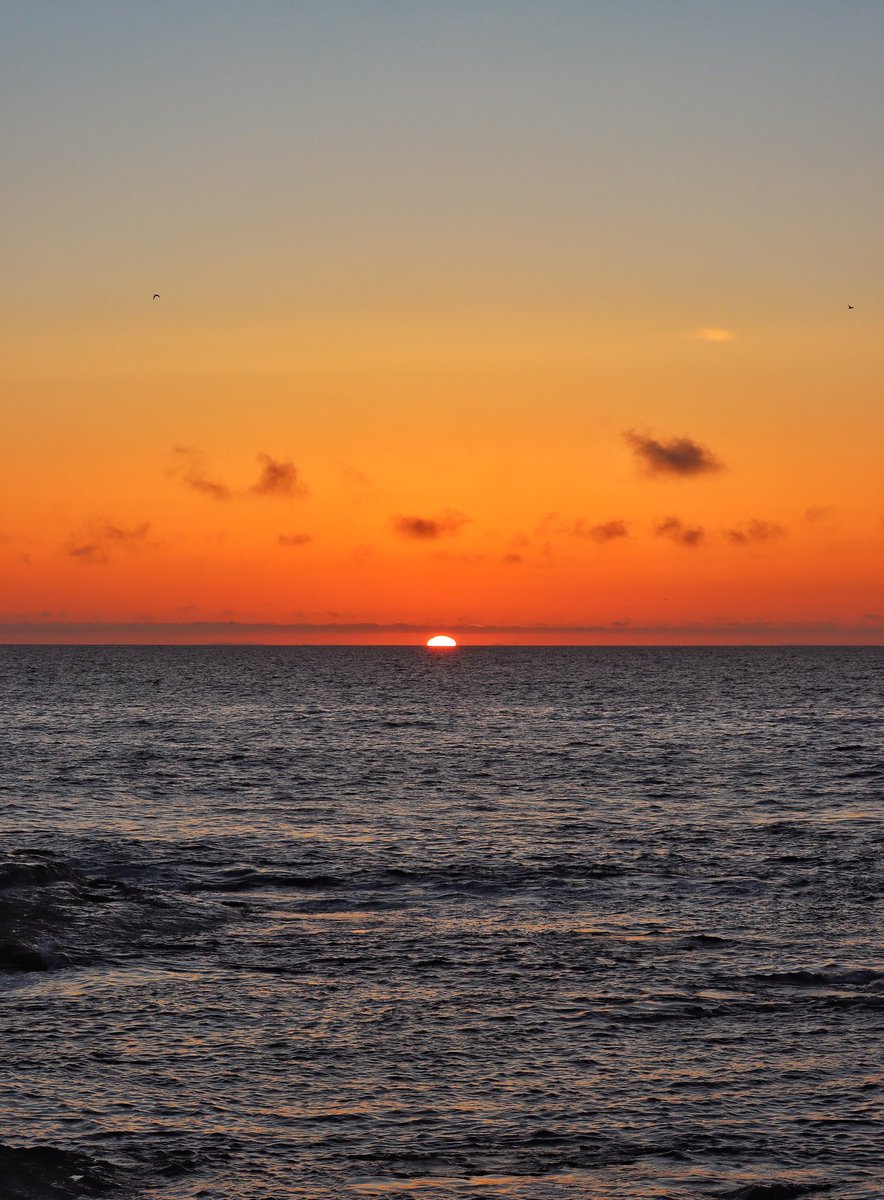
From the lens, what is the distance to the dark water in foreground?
16750 millimetres

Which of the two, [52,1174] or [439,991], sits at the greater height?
[52,1174]

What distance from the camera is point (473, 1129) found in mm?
17672

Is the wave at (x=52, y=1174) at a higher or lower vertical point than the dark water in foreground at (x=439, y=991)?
higher

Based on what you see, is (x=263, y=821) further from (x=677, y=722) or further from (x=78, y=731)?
(x=677, y=722)

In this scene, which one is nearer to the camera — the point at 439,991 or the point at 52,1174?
the point at 52,1174

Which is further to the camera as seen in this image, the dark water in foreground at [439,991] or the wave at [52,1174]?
the dark water in foreground at [439,991]

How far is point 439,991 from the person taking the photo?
24.3 m

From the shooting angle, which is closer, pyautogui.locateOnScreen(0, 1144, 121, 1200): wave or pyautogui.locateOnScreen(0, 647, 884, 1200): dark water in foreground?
pyautogui.locateOnScreen(0, 1144, 121, 1200): wave

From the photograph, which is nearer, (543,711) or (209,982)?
(209,982)

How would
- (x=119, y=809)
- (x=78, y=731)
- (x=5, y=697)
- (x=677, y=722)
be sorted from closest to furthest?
(x=119, y=809) < (x=78, y=731) < (x=677, y=722) < (x=5, y=697)

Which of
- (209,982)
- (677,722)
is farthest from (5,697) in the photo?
(209,982)

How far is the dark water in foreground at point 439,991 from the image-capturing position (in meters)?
16.8

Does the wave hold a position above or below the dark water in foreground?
above

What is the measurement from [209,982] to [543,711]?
323 ft
